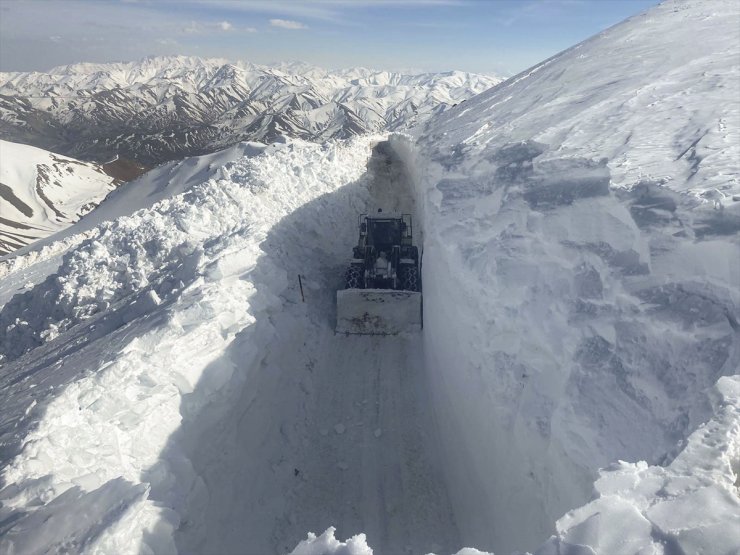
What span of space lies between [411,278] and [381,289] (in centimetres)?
106

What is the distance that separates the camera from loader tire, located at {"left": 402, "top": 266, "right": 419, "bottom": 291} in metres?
12.2

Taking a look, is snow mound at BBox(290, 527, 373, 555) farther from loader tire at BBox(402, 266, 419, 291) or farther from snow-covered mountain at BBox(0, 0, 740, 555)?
loader tire at BBox(402, 266, 419, 291)

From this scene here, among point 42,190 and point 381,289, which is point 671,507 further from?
point 42,190

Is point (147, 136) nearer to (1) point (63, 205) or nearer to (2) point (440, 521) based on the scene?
(1) point (63, 205)

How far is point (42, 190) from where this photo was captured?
72.8 m

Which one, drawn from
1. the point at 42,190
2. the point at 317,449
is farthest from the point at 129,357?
the point at 42,190

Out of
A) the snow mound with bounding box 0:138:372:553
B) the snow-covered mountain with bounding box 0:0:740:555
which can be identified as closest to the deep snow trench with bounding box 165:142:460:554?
the snow-covered mountain with bounding box 0:0:740:555

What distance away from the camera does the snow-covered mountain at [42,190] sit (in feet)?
206

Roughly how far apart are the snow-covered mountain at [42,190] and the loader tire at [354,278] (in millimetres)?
55031

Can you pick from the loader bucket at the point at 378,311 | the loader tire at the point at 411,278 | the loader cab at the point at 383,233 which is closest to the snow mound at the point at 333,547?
the loader bucket at the point at 378,311

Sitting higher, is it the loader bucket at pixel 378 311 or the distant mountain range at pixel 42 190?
the loader bucket at pixel 378 311

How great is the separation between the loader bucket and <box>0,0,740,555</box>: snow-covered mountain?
1.00ft

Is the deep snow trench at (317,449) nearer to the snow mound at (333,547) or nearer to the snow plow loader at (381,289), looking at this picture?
the snow plow loader at (381,289)

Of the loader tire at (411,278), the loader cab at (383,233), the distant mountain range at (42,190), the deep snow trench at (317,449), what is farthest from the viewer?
the distant mountain range at (42,190)
